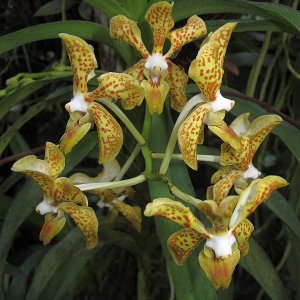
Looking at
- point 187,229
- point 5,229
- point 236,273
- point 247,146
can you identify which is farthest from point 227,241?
point 236,273

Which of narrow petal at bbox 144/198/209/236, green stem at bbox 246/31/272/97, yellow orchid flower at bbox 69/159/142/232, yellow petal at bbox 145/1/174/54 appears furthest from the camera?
green stem at bbox 246/31/272/97

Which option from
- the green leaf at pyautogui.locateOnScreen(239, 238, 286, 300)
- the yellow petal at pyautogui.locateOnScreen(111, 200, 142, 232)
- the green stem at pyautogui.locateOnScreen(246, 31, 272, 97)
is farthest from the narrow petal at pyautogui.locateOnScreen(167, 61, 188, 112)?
the green stem at pyautogui.locateOnScreen(246, 31, 272, 97)

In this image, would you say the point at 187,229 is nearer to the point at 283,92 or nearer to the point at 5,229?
the point at 5,229

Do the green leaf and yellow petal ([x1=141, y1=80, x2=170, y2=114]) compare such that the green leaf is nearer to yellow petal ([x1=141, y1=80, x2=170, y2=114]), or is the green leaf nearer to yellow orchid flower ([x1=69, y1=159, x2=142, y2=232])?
yellow orchid flower ([x1=69, y1=159, x2=142, y2=232])

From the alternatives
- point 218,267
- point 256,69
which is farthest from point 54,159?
point 256,69

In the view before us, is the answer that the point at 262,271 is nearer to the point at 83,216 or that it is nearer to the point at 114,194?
the point at 114,194

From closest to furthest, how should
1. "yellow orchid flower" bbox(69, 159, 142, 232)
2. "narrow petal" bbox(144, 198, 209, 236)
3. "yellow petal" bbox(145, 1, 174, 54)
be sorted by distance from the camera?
"narrow petal" bbox(144, 198, 209, 236), "yellow petal" bbox(145, 1, 174, 54), "yellow orchid flower" bbox(69, 159, 142, 232)
